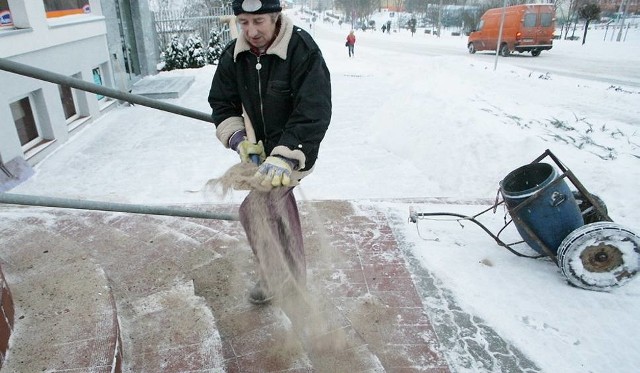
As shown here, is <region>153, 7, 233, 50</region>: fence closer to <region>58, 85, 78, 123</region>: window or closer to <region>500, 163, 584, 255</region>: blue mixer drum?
<region>58, 85, 78, 123</region>: window

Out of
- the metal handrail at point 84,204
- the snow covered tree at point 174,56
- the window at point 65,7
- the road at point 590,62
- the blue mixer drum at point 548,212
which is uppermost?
the window at point 65,7

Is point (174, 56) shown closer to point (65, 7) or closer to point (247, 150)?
point (65, 7)

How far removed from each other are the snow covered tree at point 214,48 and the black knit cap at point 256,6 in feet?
41.6

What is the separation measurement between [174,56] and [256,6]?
39.2ft

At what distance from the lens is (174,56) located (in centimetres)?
1295

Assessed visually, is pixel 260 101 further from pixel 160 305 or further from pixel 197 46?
pixel 197 46

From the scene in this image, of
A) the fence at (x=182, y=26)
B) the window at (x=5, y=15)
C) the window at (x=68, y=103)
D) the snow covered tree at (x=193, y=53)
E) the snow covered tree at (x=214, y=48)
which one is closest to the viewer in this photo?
the window at (x=5, y=15)

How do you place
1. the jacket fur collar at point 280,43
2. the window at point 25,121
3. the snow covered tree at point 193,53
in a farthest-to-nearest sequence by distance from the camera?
the snow covered tree at point 193,53, the window at point 25,121, the jacket fur collar at point 280,43

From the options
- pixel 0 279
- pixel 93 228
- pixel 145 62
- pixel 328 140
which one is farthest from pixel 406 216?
pixel 145 62

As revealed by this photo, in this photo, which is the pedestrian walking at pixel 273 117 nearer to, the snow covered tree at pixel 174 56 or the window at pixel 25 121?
the window at pixel 25 121

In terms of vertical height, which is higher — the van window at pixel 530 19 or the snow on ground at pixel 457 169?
the van window at pixel 530 19

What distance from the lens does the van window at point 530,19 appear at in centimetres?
1891

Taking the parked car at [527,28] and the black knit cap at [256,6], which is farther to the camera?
the parked car at [527,28]

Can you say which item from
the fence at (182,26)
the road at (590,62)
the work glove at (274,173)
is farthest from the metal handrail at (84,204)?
the road at (590,62)
